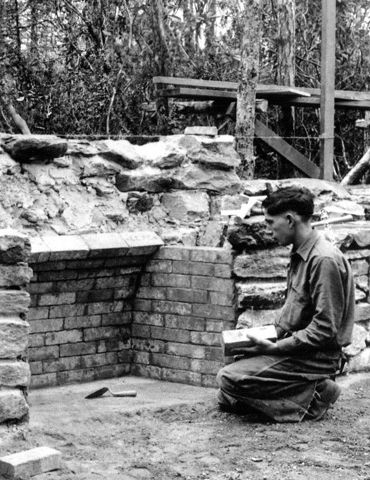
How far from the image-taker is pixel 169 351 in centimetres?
834

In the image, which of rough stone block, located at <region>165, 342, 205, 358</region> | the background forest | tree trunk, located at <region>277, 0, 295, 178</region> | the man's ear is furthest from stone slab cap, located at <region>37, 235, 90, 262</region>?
tree trunk, located at <region>277, 0, 295, 178</region>

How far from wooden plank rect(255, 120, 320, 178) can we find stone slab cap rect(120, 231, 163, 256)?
352cm

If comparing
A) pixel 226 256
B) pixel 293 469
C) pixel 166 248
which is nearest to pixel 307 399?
pixel 293 469

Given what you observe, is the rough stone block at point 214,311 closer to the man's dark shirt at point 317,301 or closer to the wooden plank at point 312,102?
the man's dark shirt at point 317,301

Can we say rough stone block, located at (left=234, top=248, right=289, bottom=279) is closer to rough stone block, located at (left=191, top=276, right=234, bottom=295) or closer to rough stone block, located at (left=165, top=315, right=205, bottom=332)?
rough stone block, located at (left=191, top=276, right=234, bottom=295)

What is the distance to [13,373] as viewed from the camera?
589 cm

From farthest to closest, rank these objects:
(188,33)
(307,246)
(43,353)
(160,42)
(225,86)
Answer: (188,33) → (160,42) → (225,86) → (43,353) → (307,246)

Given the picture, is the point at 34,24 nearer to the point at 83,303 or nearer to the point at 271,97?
the point at 271,97

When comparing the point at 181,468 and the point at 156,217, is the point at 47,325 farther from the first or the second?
the point at 181,468

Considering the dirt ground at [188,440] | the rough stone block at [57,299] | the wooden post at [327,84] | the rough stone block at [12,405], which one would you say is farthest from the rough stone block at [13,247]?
the wooden post at [327,84]

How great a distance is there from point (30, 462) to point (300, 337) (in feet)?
6.30

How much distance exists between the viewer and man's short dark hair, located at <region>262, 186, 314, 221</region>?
19.6 ft

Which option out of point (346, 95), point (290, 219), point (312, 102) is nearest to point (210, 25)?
point (346, 95)

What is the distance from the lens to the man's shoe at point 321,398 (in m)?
Answer: 6.14
